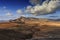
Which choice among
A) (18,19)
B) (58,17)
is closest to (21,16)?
(18,19)

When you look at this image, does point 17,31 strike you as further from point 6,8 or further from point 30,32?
point 6,8

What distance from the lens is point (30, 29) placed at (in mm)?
4828

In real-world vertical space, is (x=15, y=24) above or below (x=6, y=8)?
below

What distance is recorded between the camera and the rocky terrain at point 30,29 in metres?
4.70

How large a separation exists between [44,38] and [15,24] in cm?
100

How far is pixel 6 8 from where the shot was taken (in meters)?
4.84

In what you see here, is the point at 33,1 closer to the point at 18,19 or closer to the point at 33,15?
the point at 33,15

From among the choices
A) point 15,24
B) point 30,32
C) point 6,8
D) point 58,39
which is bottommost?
point 58,39

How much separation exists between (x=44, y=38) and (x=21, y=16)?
0.99 m

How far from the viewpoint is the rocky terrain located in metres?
4.70

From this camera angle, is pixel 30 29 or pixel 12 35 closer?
pixel 12 35

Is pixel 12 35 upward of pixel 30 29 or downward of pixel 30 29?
downward

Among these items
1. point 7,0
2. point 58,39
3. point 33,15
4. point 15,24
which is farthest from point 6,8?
point 58,39

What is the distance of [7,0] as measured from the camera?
4.84 meters
